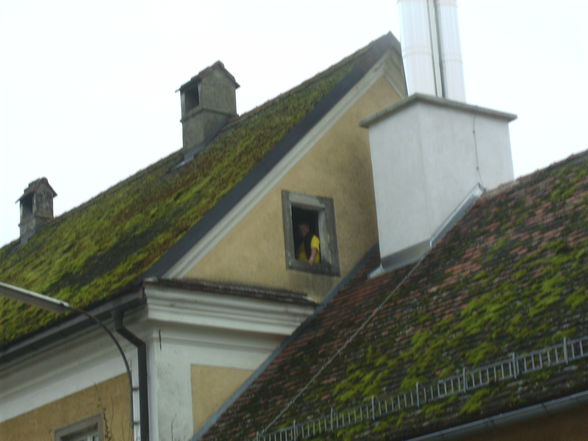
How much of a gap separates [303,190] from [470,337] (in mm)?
5871

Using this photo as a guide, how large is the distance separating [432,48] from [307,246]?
11.4 ft

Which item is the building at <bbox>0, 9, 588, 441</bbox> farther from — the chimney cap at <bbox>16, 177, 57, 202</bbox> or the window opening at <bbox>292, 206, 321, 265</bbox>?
the chimney cap at <bbox>16, 177, 57, 202</bbox>

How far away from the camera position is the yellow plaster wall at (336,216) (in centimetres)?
2003

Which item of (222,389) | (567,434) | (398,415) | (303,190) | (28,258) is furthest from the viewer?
(28,258)

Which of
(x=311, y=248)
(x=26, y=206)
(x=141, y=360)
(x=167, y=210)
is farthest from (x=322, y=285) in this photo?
(x=26, y=206)

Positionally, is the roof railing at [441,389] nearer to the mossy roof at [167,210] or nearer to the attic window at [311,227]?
the mossy roof at [167,210]

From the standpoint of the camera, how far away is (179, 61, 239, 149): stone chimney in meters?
25.7

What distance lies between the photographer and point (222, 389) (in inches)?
763

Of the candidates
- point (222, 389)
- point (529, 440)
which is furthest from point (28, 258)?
point (529, 440)

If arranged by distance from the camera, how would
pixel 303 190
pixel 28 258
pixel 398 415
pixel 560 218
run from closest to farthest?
pixel 398 415 → pixel 560 218 → pixel 303 190 → pixel 28 258

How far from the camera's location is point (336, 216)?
2141 centimetres

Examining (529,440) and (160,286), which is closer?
(529,440)

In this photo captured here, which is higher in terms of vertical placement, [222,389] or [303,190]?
[303,190]

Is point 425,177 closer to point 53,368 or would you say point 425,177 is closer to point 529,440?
point 53,368
